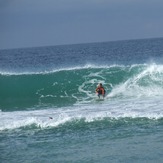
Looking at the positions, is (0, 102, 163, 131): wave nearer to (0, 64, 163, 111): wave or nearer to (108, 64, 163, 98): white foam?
(0, 64, 163, 111): wave

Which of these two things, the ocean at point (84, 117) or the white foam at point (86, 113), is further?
the white foam at point (86, 113)

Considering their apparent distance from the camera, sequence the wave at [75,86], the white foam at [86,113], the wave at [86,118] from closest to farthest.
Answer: the wave at [86,118]
the white foam at [86,113]
the wave at [75,86]

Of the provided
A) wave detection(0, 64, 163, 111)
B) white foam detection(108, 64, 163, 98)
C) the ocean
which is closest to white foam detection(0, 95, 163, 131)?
the ocean

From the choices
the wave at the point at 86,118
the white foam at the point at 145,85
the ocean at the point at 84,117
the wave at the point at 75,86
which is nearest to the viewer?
the ocean at the point at 84,117

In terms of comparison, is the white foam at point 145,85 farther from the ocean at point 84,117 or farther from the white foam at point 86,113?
the white foam at point 86,113

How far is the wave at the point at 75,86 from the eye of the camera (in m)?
24.1

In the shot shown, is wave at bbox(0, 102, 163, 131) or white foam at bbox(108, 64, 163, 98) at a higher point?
Result: white foam at bbox(108, 64, 163, 98)

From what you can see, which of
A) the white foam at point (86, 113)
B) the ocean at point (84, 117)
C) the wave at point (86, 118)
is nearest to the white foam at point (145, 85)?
the ocean at point (84, 117)

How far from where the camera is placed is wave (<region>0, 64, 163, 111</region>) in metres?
24.1

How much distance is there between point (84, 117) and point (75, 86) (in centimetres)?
1086

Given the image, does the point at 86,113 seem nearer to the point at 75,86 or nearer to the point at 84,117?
the point at 84,117

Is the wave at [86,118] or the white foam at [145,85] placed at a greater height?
the white foam at [145,85]

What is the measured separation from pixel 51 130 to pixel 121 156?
4.82 metres

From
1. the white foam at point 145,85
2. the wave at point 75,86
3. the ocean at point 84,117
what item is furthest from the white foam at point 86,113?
the white foam at point 145,85
